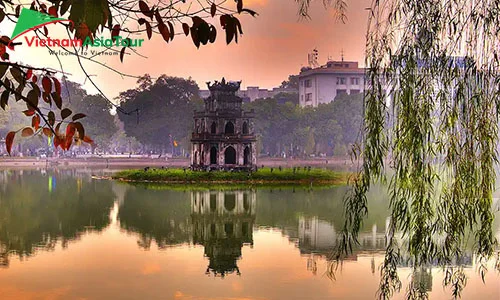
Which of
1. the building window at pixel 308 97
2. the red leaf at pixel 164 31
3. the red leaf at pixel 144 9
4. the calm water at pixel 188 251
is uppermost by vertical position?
the building window at pixel 308 97

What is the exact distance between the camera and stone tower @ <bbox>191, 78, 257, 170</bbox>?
29781 millimetres

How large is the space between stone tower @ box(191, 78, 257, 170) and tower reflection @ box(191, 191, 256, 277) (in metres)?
7.25

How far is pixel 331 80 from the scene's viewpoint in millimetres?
52156

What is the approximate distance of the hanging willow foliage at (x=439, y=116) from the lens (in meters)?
4.12

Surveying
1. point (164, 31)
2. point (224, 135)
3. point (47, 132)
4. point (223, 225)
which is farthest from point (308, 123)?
point (164, 31)

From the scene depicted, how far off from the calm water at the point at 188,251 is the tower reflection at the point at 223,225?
2 cm

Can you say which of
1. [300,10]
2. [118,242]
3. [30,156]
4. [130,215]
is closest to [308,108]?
[30,156]

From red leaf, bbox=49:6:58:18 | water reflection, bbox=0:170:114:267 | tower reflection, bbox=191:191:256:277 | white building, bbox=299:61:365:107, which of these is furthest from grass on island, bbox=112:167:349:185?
red leaf, bbox=49:6:58:18

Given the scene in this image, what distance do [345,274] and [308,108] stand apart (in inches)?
1445

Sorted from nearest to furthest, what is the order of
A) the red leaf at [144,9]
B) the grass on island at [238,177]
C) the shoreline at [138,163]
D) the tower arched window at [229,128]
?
the red leaf at [144,9]
the grass on island at [238,177]
the tower arched window at [229,128]
the shoreline at [138,163]

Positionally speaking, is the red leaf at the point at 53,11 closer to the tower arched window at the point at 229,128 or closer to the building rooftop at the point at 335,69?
the tower arched window at the point at 229,128

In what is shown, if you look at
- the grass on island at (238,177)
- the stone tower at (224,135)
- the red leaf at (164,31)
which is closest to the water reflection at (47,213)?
the grass on island at (238,177)

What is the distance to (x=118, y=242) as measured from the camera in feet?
43.5

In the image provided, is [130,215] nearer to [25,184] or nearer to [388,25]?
[25,184]
